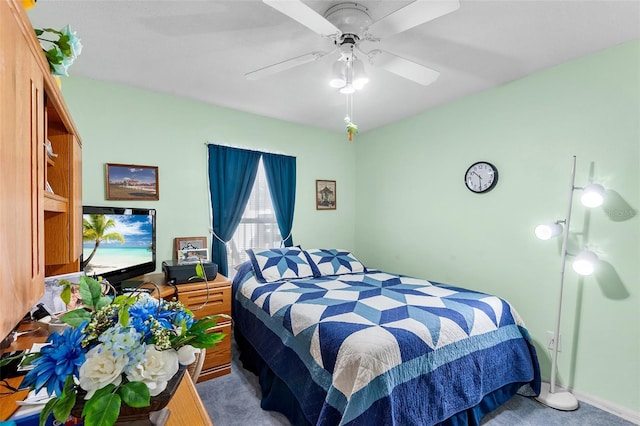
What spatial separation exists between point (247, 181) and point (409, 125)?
1.92 metres

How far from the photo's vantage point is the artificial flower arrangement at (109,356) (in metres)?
0.60

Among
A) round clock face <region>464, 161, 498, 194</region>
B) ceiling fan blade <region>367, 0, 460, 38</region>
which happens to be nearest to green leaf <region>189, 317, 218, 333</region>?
ceiling fan blade <region>367, 0, 460, 38</region>

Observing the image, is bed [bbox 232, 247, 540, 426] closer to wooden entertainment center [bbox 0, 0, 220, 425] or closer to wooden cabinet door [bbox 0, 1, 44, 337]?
wooden entertainment center [bbox 0, 0, 220, 425]

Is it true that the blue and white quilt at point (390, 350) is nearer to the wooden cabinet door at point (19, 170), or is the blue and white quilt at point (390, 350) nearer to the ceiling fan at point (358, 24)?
the wooden cabinet door at point (19, 170)

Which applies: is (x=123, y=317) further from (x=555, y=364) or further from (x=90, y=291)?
(x=555, y=364)

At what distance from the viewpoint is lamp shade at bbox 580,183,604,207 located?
6.46ft

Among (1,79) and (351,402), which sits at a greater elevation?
(1,79)

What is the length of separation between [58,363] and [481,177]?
9.97 feet

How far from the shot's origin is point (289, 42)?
6.44 feet

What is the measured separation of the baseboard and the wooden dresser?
2.66m

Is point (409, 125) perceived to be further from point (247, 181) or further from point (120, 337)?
point (120, 337)

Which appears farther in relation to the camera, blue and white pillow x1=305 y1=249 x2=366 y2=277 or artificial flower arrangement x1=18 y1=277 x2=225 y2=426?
blue and white pillow x1=305 y1=249 x2=366 y2=277

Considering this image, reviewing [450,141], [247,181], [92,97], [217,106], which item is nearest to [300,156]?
[247,181]

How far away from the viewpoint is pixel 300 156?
373 cm
